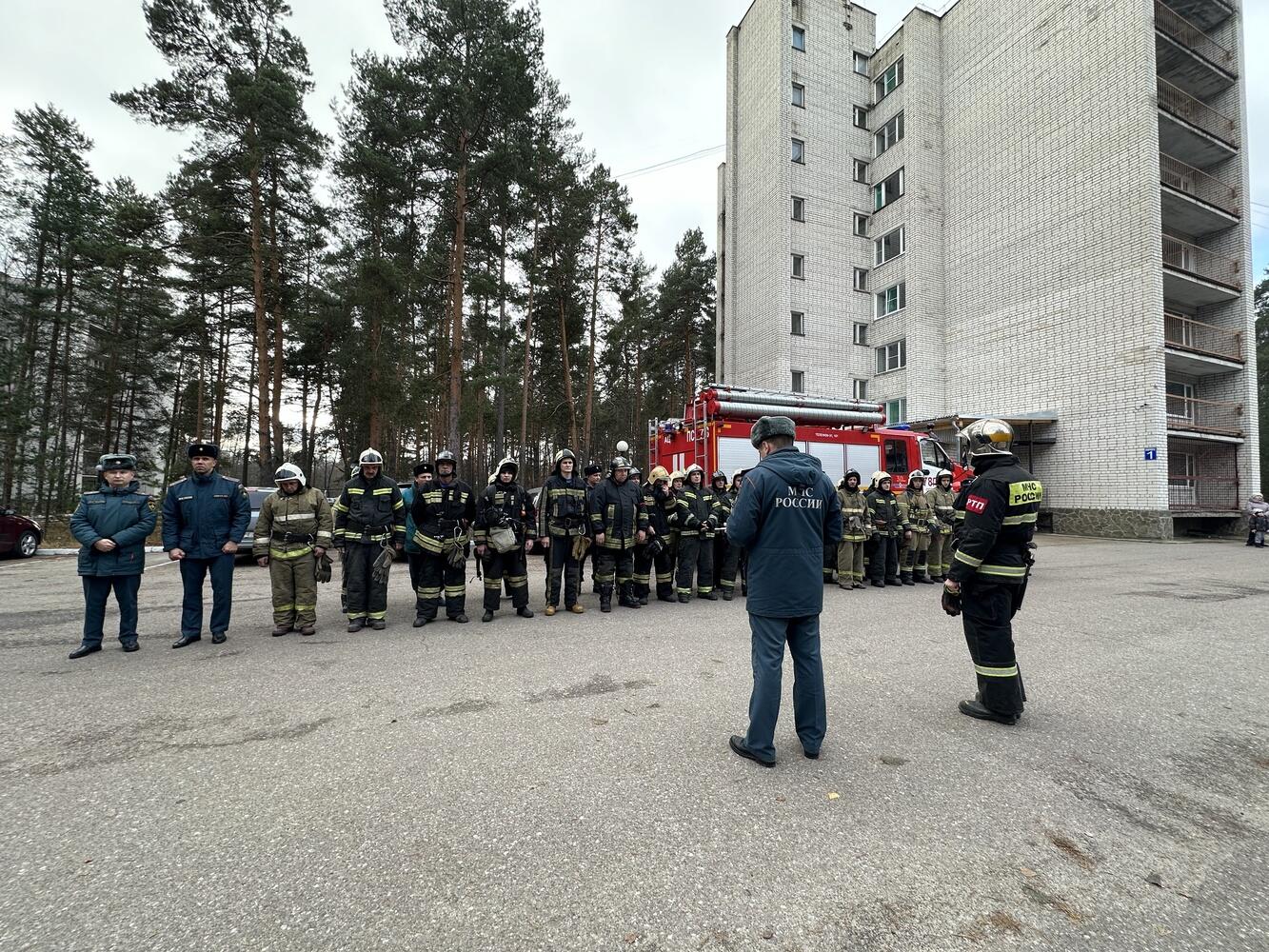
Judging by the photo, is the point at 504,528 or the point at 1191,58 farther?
the point at 1191,58

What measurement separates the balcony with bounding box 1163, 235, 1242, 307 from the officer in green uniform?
85.2 feet

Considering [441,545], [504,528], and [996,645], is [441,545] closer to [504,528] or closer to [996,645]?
[504,528]

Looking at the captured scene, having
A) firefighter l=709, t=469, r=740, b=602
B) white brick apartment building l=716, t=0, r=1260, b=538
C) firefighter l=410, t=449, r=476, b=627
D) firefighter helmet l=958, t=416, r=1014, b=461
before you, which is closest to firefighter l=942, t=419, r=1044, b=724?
firefighter helmet l=958, t=416, r=1014, b=461

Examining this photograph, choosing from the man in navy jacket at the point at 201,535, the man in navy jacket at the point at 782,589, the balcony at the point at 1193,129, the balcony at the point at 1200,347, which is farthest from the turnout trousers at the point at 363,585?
the balcony at the point at 1193,129

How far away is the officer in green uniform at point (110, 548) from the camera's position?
17.2ft

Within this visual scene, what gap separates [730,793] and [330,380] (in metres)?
24.4

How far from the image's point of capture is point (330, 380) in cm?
2294

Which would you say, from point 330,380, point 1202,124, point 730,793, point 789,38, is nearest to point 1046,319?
point 1202,124

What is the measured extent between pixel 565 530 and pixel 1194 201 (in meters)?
24.7

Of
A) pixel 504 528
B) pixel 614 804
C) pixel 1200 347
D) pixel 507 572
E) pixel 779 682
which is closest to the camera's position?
pixel 614 804

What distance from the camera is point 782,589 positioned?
3.14 meters

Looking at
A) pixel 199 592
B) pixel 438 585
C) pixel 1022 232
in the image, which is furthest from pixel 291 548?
pixel 1022 232

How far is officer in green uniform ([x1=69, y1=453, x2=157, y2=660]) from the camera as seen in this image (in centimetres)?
524

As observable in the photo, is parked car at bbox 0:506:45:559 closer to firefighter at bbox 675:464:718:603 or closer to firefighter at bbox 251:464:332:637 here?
firefighter at bbox 251:464:332:637
